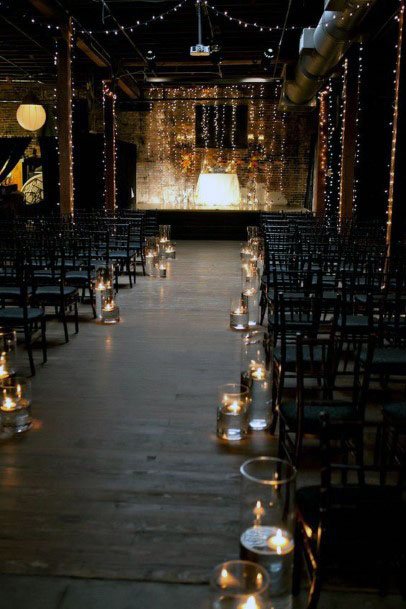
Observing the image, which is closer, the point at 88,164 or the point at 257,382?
the point at 257,382

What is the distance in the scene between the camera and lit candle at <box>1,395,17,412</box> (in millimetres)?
3838

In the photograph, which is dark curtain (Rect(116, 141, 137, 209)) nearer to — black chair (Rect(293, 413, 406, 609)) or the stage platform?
the stage platform

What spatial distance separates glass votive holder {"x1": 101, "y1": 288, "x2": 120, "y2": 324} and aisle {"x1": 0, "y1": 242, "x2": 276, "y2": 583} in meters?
0.58

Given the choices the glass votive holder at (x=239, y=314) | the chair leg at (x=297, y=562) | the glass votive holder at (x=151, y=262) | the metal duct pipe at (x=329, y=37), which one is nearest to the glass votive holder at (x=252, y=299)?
the glass votive holder at (x=239, y=314)

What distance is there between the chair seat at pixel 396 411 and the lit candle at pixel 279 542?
92cm

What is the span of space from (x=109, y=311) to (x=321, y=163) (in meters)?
11.1

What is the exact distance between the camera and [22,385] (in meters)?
3.82

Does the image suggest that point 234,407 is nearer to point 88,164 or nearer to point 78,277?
point 78,277

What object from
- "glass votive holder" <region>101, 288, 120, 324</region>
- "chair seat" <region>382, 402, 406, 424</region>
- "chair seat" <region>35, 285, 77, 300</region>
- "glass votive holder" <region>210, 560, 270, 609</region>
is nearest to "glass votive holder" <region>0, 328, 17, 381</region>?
"chair seat" <region>35, 285, 77, 300</region>

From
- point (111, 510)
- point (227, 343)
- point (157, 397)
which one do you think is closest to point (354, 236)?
point (227, 343)

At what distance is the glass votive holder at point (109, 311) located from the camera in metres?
6.65

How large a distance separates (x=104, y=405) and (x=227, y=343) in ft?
6.10

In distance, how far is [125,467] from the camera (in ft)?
11.0

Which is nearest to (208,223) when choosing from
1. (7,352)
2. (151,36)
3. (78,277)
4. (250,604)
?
(151,36)
